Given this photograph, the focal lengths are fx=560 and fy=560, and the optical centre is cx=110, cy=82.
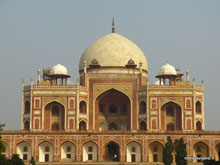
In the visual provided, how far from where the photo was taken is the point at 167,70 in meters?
70.1

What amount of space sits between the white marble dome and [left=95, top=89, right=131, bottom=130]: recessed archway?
183 inches

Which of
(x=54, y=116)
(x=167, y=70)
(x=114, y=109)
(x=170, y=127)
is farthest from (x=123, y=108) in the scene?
(x=54, y=116)

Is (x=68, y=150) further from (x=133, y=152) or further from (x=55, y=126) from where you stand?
(x=133, y=152)

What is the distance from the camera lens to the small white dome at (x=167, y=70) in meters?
69.9

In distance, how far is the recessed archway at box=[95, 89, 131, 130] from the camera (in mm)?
69812

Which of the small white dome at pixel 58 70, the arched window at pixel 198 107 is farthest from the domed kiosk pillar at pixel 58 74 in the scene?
the arched window at pixel 198 107

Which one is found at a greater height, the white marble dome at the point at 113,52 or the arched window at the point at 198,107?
the white marble dome at the point at 113,52

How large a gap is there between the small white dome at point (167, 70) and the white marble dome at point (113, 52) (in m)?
4.59

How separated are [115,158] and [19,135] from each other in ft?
36.7

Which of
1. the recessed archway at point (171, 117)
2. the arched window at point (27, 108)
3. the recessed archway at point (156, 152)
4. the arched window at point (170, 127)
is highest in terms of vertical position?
the arched window at point (27, 108)

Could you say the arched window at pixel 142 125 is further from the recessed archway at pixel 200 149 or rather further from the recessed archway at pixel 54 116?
the recessed archway at pixel 54 116

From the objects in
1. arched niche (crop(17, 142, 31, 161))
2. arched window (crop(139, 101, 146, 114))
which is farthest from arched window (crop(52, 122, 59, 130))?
arched window (crop(139, 101, 146, 114))

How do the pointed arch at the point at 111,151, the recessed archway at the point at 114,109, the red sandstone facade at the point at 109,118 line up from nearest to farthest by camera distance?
the red sandstone facade at the point at 109,118 → the pointed arch at the point at 111,151 → the recessed archway at the point at 114,109

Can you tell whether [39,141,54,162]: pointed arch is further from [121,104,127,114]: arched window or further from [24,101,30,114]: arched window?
[121,104,127,114]: arched window
